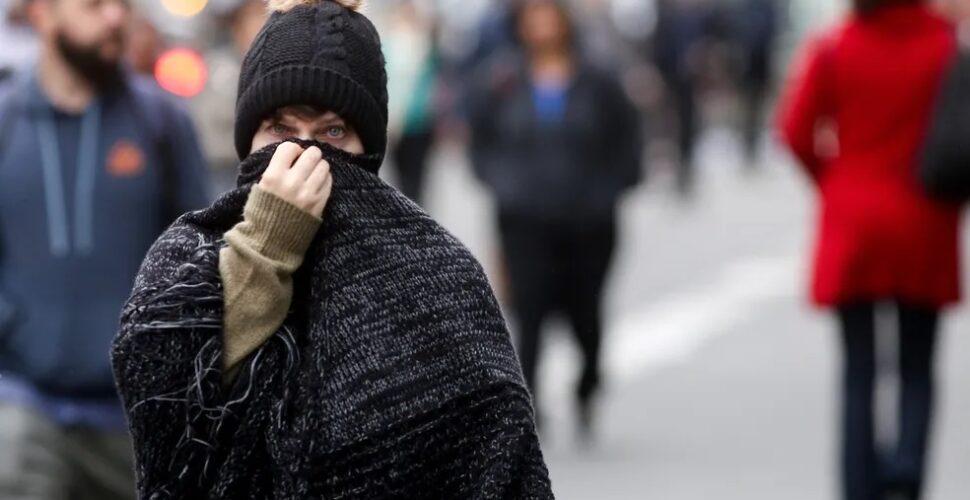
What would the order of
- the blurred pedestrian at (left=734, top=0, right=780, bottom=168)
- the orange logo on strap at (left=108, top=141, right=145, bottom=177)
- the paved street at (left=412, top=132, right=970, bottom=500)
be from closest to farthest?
the orange logo on strap at (left=108, top=141, right=145, bottom=177), the paved street at (left=412, top=132, right=970, bottom=500), the blurred pedestrian at (left=734, top=0, right=780, bottom=168)

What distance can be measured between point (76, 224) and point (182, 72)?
288 inches

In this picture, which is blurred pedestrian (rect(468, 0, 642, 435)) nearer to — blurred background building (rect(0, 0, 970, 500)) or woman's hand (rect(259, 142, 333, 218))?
blurred background building (rect(0, 0, 970, 500))

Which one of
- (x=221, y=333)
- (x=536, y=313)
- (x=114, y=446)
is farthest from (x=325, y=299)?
(x=536, y=313)

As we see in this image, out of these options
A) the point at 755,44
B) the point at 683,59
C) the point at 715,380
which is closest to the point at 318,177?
the point at 715,380

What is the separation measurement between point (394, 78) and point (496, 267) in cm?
448

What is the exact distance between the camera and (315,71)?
319 centimetres

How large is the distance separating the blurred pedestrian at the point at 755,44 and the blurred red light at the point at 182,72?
33.8 ft

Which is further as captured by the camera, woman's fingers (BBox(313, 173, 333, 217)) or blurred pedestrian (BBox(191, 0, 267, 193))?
blurred pedestrian (BBox(191, 0, 267, 193))

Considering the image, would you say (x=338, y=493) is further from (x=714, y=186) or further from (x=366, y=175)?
(x=714, y=186)

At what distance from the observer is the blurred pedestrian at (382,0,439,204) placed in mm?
15406

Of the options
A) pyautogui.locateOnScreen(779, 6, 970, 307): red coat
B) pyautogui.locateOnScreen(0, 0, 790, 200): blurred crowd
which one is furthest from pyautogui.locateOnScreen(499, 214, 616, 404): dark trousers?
pyautogui.locateOnScreen(779, 6, 970, 307): red coat

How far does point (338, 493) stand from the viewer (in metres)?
3.05

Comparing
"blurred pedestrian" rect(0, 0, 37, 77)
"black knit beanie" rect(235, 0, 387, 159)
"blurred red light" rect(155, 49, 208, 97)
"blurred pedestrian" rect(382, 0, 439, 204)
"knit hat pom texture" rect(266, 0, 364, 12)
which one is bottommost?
"blurred pedestrian" rect(382, 0, 439, 204)

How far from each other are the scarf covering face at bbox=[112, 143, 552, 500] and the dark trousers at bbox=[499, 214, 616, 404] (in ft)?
20.2
